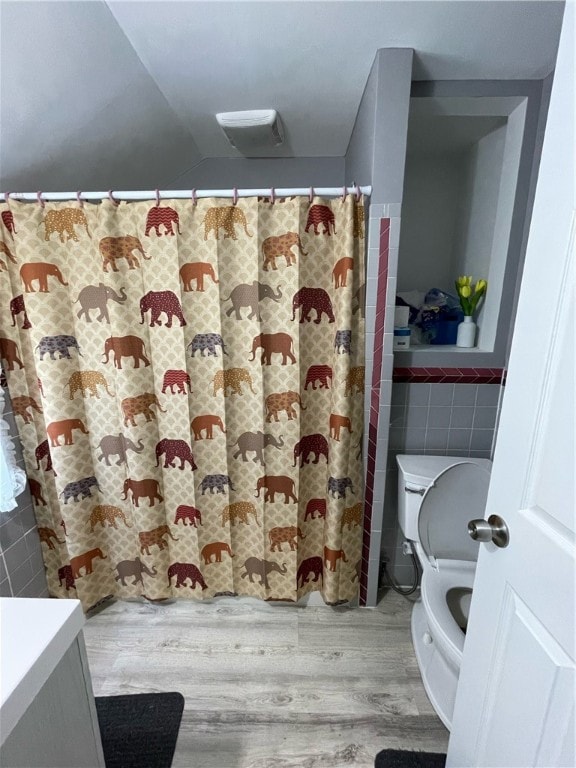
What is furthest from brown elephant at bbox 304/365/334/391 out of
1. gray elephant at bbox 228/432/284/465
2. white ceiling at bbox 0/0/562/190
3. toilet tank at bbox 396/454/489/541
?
white ceiling at bbox 0/0/562/190

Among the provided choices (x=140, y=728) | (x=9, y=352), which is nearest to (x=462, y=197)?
(x=9, y=352)

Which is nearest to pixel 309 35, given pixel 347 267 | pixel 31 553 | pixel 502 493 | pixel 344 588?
pixel 347 267

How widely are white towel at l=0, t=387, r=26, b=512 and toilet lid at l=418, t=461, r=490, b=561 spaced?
1499mm

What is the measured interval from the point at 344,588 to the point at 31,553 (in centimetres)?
135

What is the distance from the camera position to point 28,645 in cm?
62

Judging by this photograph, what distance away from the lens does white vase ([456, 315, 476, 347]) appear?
155 centimetres

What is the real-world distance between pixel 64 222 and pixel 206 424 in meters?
0.88

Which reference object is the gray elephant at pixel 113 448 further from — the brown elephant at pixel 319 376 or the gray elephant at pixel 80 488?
the brown elephant at pixel 319 376

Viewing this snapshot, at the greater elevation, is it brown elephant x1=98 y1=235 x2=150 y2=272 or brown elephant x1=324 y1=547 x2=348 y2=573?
brown elephant x1=98 y1=235 x2=150 y2=272

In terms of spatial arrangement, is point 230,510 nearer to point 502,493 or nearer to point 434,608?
point 434,608

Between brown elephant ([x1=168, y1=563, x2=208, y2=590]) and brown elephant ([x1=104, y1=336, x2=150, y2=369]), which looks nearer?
brown elephant ([x1=104, y1=336, x2=150, y2=369])

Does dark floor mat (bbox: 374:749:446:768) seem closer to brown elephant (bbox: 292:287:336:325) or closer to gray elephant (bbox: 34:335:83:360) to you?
brown elephant (bbox: 292:287:336:325)

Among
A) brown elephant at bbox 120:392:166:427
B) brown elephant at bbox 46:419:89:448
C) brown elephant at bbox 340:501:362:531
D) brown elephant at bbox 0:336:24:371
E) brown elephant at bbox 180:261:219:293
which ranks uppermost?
brown elephant at bbox 180:261:219:293

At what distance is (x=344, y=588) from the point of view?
5.18 feet
